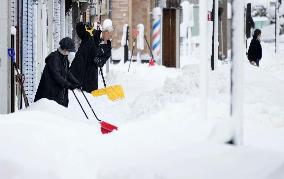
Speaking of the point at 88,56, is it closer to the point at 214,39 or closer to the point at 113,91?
the point at 113,91

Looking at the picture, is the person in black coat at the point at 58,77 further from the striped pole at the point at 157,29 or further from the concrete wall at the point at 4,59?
the striped pole at the point at 157,29

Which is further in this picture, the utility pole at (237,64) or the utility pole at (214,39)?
the utility pole at (214,39)

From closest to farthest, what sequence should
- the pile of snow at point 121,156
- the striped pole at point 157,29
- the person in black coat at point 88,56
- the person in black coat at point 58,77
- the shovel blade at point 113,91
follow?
the pile of snow at point 121,156, the person in black coat at point 58,77, the shovel blade at point 113,91, the person in black coat at point 88,56, the striped pole at point 157,29

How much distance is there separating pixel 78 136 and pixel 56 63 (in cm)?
352

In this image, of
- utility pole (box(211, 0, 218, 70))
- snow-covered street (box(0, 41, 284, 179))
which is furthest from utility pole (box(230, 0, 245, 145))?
utility pole (box(211, 0, 218, 70))

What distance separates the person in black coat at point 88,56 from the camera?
15062mm

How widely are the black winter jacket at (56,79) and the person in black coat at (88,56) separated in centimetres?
401

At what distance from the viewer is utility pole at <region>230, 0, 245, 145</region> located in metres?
5.69

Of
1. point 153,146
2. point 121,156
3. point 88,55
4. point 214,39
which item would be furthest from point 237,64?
point 214,39

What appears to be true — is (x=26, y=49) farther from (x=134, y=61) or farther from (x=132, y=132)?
(x=134, y=61)

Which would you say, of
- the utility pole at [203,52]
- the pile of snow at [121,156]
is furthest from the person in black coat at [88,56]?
the pile of snow at [121,156]

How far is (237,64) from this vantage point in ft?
18.7

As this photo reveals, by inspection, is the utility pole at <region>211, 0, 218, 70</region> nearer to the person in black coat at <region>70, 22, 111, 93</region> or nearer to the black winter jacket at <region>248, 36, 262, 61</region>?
the person in black coat at <region>70, 22, 111, 93</region>

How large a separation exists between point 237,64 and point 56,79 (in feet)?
16.9
